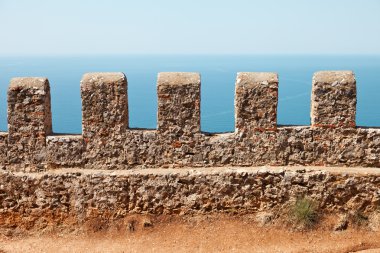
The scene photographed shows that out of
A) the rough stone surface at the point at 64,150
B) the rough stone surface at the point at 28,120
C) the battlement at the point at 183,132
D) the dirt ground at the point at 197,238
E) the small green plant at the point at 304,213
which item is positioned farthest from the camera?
the rough stone surface at the point at 64,150

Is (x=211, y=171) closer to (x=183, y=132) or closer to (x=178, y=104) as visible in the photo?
(x=183, y=132)

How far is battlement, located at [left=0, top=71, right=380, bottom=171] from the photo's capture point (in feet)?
27.8

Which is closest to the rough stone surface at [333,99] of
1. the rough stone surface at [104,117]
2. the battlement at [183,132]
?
the battlement at [183,132]

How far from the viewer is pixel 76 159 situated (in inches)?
348

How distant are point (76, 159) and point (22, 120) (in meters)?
1.13

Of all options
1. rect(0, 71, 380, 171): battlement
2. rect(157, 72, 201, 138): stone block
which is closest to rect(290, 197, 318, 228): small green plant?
rect(0, 71, 380, 171): battlement

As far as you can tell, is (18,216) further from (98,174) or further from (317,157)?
(317,157)

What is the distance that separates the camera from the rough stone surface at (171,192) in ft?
27.7

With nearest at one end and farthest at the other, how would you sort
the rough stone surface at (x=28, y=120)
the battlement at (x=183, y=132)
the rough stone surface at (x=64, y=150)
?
1. the battlement at (x=183, y=132)
2. the rough stone surface at (x=28, y=120)
3. the rough stone surface at (x=64, y=150)

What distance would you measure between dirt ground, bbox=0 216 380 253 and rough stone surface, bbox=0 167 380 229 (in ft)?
0.71

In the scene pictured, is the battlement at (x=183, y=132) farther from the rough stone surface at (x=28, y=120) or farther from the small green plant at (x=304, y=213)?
the small green plant at (x=304, y=213)

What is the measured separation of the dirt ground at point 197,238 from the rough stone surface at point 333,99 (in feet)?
5.66

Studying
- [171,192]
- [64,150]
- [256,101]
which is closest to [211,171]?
[171,192]

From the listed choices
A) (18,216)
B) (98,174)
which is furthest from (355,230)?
(18,216)
